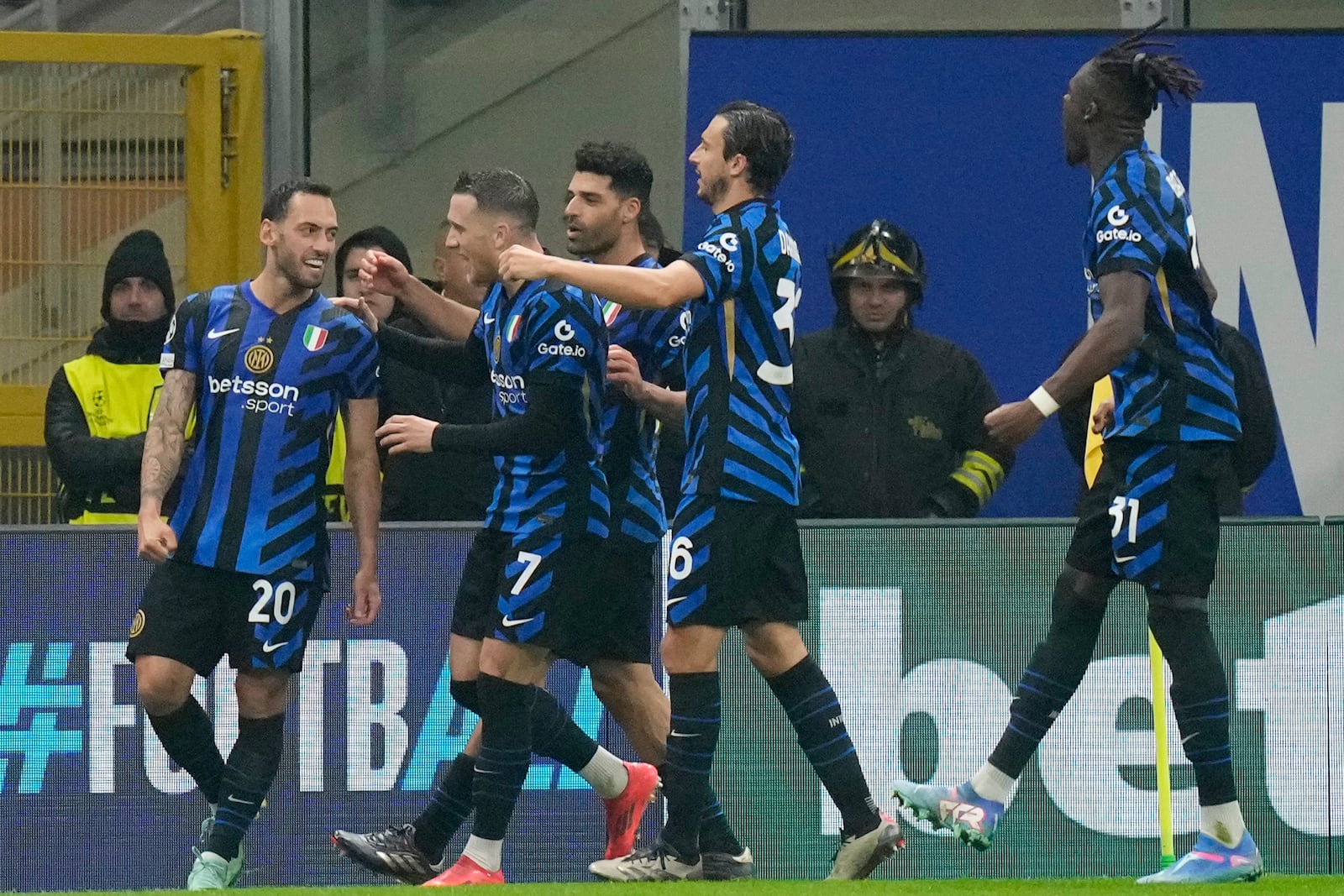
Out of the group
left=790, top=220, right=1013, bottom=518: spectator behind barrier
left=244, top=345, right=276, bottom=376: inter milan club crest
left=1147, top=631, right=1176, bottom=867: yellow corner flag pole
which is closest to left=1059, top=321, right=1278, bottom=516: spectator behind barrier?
left=790, top=220, right=1013, bottom=518: spectator behind barrier

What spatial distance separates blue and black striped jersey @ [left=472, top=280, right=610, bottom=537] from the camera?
6.62 metres

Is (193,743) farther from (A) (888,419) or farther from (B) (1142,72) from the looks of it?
(B) (1142,72)

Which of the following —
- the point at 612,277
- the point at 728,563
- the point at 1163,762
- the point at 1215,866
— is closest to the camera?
the point at 612,277

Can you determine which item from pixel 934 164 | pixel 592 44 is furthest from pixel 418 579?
pixel 592 44

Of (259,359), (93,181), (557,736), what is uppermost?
(93,181)

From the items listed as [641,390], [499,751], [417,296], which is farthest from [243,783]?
[641,390]

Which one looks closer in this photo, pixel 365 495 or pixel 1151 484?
pixel 1151 484

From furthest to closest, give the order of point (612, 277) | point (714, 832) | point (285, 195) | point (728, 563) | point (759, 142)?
point (285, 195) → point (714, 832) → point (759, 142) → point (728, 563) → point (612, 277)

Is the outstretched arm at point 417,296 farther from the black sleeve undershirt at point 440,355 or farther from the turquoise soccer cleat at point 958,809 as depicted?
the turquoise soccer cleat at point 958,809

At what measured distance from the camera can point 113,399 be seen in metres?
8.69

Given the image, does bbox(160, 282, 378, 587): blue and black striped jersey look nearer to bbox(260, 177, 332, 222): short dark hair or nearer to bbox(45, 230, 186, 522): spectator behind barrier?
bbox(260, 177, 332, 222): short dark hair

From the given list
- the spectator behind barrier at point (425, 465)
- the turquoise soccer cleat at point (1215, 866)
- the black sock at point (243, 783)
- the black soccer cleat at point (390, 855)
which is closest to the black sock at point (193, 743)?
the black sock at point (243, 783)

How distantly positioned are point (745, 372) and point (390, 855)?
1.89m

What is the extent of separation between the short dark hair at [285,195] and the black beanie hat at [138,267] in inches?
73.0
